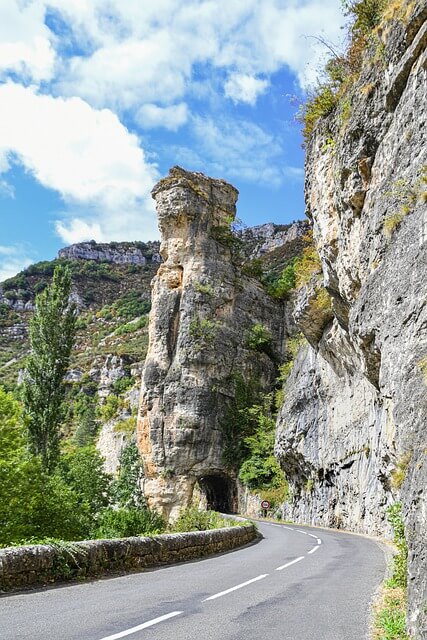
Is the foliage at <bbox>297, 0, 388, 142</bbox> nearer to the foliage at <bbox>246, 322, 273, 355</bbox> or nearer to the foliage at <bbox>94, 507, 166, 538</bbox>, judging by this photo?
the foliage at <bbox>94, 507, 166, 538</bbox>

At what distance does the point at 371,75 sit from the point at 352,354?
14229 mm

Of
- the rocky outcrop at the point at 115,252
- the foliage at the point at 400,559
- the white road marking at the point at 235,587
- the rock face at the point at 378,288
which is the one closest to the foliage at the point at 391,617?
the foliage at the point at 400,559

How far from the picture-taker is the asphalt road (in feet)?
19.6

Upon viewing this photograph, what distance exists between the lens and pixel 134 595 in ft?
26.7

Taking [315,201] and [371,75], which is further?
[315,201]

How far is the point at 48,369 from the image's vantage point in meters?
30.0

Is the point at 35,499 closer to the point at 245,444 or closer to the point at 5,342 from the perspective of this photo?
the point at 245,444

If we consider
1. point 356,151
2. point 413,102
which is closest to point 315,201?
point 356,151

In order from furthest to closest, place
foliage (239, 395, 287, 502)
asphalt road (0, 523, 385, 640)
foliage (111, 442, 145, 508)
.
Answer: foliage (111, 442, 145, 508), foliage (239, 395, 287, 502), asphalt road (0, 523, 385, 640)

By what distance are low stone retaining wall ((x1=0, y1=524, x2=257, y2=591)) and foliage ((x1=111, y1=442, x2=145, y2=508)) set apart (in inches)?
1239

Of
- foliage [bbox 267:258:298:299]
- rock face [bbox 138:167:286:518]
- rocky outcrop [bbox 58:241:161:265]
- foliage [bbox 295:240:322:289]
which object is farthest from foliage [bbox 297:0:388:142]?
Answer: rocky outcrop [bbox 58:241:161:265]

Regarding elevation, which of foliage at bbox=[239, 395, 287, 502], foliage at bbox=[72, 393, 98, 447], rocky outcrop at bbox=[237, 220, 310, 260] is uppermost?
rocky outcrop at bbox=[237, 220, 310, 260]

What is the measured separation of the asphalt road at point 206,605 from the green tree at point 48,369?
18.8 m

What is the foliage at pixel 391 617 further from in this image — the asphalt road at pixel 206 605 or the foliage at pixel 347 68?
the foliage at pixel 347 68
